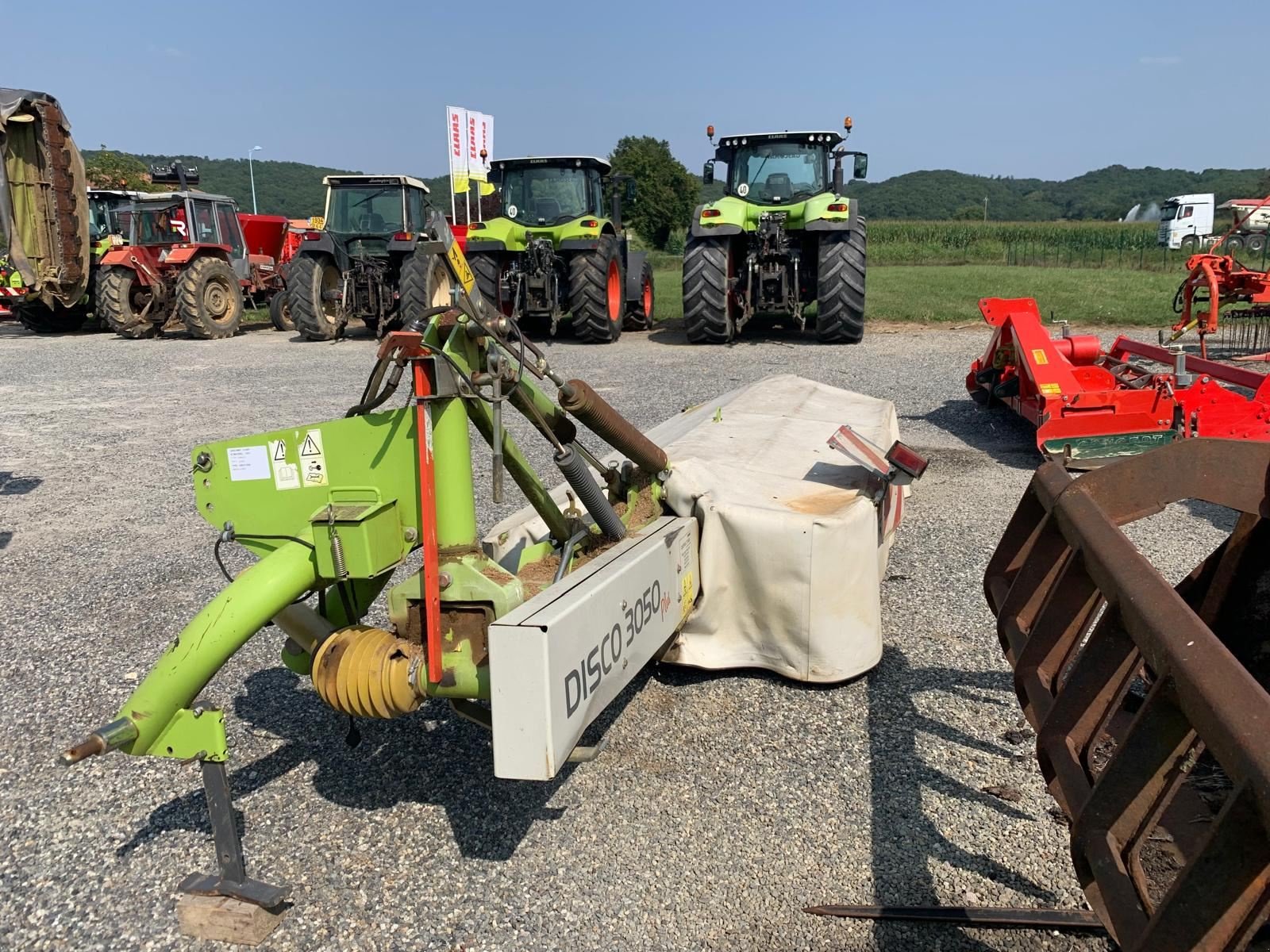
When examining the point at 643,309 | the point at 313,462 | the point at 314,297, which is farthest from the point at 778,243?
the point at 313,462

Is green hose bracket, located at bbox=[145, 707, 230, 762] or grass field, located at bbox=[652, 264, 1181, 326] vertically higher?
green hose bracket, located at bbox=[145, 707, 230, 762]

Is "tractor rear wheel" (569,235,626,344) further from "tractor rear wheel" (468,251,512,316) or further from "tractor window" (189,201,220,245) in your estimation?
"tractor window" (189,201,220,245)

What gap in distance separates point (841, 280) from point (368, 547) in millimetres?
10371

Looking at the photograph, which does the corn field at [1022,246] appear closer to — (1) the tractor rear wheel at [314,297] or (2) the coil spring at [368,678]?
(1) the tractor rear wheel at [314,297]

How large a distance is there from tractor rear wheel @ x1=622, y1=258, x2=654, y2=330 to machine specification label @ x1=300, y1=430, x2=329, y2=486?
1202cm

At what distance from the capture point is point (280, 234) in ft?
67.1

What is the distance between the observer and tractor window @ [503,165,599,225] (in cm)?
1313

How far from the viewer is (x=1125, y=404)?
5.63 m

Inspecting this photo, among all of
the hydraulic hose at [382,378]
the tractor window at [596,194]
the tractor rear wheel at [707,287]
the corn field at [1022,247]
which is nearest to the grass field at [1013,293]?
the corn field at [1022,247]

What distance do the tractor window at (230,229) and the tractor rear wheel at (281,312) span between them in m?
1.24

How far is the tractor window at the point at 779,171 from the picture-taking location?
503 inches

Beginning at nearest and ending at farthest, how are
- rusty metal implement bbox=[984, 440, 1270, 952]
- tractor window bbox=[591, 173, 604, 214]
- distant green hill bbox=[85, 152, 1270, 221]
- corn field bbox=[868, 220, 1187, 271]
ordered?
rusty metal implement bbox=[984, 440, 1270, 952]
tractor window bbox=[591, 173, 604, 214]
corn field bbox=[868, 220, 1187, 271]
distant green hill bbox=[85, 152, 1270, 221]

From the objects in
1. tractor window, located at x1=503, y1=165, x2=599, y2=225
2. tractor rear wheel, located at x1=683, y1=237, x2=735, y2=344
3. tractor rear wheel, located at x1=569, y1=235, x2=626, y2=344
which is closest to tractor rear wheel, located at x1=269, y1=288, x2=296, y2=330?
tractor window, located at x1=503, y1=165, x2=599, y2=225

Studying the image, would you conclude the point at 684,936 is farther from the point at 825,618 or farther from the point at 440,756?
the point at 825,618
